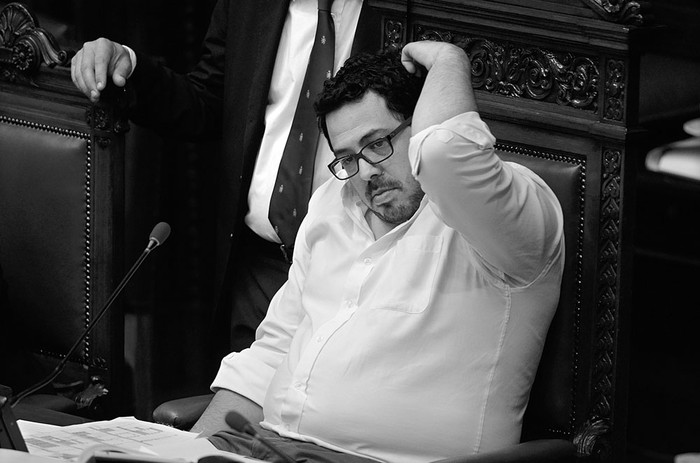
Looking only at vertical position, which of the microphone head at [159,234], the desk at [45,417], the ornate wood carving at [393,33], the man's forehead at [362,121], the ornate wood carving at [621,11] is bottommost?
the desk at [45,417]

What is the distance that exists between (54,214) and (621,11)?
136 centimetres

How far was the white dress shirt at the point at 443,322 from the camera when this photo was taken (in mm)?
1930

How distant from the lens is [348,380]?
2078 millimetres

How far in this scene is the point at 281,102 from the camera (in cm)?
276

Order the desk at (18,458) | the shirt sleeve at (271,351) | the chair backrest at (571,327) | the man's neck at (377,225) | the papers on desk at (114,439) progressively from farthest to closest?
the shirt sleeve at (271,351)
the man's neck at (377,225)
the chair backrest at (571,327)
the papers on desk at (114,439)
the desk at (18,458)

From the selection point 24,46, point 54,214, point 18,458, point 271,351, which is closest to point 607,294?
point 271,351

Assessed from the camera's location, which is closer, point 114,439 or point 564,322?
point 114,439

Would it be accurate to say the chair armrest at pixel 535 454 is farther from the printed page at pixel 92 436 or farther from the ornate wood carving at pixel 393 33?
the ornate wood carving at pixel 393 33

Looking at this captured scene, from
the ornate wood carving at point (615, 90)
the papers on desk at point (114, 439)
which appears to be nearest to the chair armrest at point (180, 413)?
the papers on desk at point (114, 439)

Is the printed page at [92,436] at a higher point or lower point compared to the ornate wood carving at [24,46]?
Result: lower

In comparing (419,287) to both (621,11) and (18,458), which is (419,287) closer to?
(621,11)

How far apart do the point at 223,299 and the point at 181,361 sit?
0.84 meters

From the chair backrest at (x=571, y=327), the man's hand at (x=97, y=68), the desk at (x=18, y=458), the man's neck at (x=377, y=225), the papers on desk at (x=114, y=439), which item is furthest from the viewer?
the man's hand at (x=97, y=68)

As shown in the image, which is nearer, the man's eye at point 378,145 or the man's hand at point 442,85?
the man's hand at point 442,85
